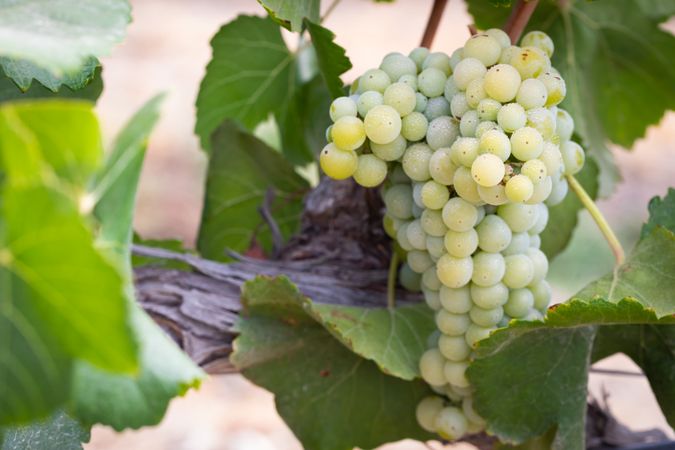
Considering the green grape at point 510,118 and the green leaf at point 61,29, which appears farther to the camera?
the green grape at point 510,118

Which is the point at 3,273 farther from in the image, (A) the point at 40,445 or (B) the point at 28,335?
(A) the point at 40,445

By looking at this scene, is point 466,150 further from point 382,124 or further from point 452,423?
point 452,423

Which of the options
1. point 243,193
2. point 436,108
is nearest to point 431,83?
point 436,108

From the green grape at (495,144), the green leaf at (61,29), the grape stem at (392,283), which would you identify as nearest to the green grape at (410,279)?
the grape stem at (392,283)

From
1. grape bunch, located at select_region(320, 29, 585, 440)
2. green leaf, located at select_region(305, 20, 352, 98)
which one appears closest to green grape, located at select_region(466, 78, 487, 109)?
grape bunch, located at select_region(320, 29, 585, 440)

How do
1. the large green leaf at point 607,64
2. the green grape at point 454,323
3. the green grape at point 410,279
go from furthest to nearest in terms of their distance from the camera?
the large green leaf at point 607,64 → the green grape at point 410,279 → the green grape at point 454,323

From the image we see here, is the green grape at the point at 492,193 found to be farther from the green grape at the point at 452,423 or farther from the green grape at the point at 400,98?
the green grape at the point at 452,423

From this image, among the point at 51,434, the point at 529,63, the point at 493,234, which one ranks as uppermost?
the point at 529,63
